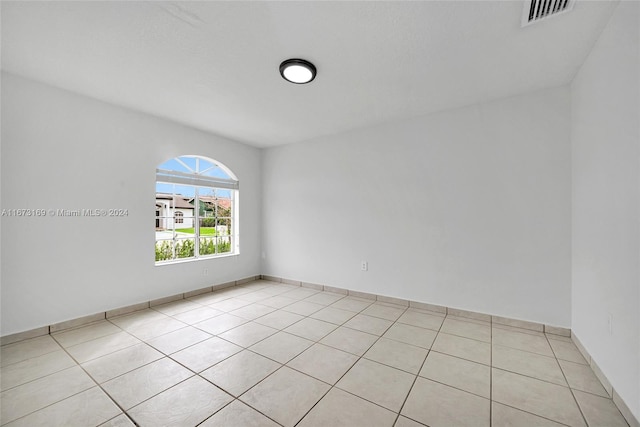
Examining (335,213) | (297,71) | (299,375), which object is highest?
(297,71)

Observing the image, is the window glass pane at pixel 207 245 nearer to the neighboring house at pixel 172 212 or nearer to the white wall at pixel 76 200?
the neighboring house at pixel 172 212

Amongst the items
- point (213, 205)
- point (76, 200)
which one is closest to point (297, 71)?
point (76, 200)

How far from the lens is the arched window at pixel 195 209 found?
148 inches

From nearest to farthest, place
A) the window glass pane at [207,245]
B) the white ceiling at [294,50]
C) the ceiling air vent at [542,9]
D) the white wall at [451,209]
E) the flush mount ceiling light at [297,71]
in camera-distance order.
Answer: the ceiling air vent at [542,9] → the white ceiling at [294,50] → the flush mount ceiling light at [297,71] → the white wall at [451,209] → the window glass pane at [207,245]

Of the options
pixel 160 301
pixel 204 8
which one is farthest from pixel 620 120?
pixel 160 301

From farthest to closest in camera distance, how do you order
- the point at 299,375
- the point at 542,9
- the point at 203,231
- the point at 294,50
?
the point at 203,231 < the point at 294,50 < the point at 299,375 < the point at 542,9

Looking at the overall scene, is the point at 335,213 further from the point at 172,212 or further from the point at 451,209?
the point at 172,212

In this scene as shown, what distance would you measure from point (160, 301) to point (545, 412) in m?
4.03

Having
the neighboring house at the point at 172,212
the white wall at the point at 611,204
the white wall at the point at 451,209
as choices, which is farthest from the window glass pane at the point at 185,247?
the white wall at the point at 611,204

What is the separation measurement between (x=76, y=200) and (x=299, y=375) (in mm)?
2969

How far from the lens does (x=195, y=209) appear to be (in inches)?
163

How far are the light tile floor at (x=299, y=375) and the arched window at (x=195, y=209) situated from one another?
3.93ft

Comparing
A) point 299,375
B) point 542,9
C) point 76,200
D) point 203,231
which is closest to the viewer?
point 542,9

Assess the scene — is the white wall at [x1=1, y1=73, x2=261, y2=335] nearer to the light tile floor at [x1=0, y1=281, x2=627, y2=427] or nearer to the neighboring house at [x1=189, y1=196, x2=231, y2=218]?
the light tile floor at [x1=0, y1=281, x2=627, y2=427]
